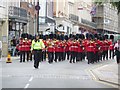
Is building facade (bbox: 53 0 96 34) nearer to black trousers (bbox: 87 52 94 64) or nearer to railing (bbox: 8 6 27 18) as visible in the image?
railing (bbox: 8 6 27 18)

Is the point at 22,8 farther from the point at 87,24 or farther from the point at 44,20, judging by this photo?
the point at 87,24

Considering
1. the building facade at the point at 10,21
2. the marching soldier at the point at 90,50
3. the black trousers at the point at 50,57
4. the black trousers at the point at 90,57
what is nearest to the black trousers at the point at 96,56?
the black trousers at the point at 90,57

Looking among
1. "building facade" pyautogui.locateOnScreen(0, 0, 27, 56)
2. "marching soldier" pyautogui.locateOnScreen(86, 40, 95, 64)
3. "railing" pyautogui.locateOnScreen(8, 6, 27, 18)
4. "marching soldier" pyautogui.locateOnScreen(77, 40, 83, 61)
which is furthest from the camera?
"railing" pyautogui.locateOnScreen(8, 6, 27, 18)

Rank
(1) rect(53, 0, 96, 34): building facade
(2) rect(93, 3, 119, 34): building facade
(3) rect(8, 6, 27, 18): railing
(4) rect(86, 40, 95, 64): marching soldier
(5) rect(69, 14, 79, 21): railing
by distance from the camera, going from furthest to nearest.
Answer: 1. (2) rect(93, 3, 119, 34): building facade
2. (5) rect(69, 14, 79, 21): railing
3. (1) rect(53, 0, 96, 34): building facade
4. (3) rect(8, 6, 27, 18): railing
5. (4) rect(86, 40, 95, 64): marching soldier

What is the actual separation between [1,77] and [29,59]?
14.8 m

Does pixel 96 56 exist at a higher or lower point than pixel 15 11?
lower

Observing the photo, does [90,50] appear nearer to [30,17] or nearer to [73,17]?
[30,17]

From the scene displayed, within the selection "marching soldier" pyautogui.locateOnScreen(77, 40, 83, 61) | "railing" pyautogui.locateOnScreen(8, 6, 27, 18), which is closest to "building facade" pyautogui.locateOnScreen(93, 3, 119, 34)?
"railing" pyautogui.locateOnScreen(8, 6, 27, 18)

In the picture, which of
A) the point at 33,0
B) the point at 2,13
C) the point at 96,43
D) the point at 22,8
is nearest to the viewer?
the point at 96,43

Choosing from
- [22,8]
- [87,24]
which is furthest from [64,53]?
[87,24]

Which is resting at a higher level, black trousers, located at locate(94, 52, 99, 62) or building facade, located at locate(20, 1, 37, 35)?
building facade, located at locate(20, 1, 37, 35)

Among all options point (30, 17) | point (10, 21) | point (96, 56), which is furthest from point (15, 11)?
point (96, 56)

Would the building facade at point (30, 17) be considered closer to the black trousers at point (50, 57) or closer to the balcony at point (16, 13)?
the balcony at point (16, 13)

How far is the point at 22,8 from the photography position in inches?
2051
